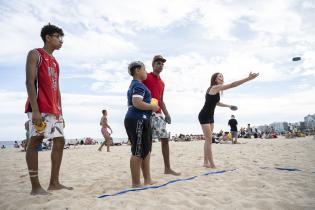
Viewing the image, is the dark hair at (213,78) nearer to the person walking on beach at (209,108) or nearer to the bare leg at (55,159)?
the person walking on beach at (209,108)

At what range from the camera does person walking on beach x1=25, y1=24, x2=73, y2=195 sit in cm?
376

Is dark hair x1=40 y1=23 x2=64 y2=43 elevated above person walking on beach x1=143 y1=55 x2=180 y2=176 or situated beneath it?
elevated above

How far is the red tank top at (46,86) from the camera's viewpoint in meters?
3.88

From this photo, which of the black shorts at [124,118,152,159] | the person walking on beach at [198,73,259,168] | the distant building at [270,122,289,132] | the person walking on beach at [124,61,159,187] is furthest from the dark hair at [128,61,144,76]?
the distant building at [270,122,289,132]

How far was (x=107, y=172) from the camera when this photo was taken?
6.11m

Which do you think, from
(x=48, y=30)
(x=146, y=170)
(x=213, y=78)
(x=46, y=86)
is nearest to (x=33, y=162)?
(x=46, y=86)

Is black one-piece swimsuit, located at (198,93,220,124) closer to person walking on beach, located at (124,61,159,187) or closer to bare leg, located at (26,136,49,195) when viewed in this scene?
person walking on beach, located at (124,61,159,187)

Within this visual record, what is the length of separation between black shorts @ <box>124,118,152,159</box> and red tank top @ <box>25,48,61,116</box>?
1.04 meters

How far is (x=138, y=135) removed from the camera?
13.4 ft

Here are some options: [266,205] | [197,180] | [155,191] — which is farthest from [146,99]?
[266,205]

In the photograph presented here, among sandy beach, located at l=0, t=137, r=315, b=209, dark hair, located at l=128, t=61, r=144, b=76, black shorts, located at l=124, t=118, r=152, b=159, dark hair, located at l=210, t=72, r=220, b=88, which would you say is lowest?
sandy beach, located at l=0, t=137, r=315, b=209

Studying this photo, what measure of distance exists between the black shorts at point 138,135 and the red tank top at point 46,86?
1036 mm

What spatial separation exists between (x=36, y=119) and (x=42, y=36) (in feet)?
4.27

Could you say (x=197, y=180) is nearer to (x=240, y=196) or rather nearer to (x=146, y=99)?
(x=240, y=196)
